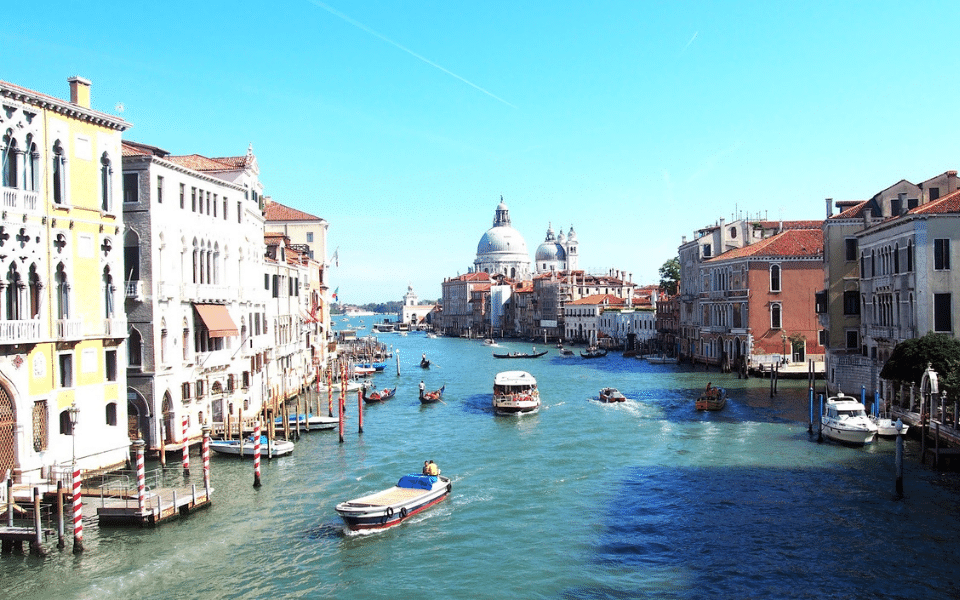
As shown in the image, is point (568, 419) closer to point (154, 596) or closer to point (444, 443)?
point (444, 443)

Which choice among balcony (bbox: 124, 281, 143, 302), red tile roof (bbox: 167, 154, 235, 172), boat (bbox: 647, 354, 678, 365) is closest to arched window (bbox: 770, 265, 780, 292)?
boat (bbox: 647, 354, 678, 365)

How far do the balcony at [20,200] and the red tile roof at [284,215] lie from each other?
2423 cm

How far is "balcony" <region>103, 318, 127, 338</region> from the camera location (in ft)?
51.3

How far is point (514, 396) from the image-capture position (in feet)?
89.2

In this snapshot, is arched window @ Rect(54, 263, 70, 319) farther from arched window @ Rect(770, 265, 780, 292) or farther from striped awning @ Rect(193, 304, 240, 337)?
arched window @ Rect(770, 265, 780, 292)

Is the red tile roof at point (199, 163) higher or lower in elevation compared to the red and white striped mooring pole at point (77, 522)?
higher

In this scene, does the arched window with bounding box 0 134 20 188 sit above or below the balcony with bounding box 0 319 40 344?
above

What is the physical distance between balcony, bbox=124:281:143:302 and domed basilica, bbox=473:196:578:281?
107 m

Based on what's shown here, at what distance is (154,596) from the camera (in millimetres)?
10805

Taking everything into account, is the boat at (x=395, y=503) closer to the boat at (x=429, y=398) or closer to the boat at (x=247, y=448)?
the boat at (x=247, y=448)

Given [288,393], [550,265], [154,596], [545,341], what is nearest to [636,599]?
[154,596]

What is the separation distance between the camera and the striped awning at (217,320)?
19719 mm

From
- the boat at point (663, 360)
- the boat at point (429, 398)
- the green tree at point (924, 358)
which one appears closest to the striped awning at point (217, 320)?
the boat at point (429, 398)

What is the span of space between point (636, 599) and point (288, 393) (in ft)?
65.9
